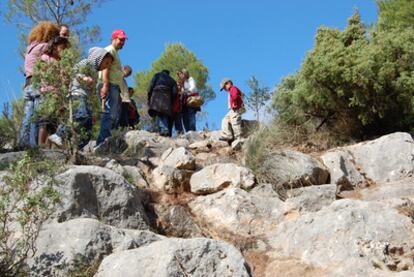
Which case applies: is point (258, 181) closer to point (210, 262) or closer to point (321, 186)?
point (321, 186)

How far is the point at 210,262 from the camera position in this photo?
4.16 metres

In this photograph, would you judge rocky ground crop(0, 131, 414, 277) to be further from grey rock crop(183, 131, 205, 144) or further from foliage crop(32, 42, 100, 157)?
grey rock crop(183, 131, 205, 144)

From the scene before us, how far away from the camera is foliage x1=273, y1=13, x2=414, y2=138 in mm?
8391

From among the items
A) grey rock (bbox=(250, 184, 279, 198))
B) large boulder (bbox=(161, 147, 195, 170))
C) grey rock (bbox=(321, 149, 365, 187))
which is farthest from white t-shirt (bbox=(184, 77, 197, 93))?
grey rock (bbox=(250, 184, 279, 198))

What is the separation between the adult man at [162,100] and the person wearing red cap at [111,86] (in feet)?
6.03

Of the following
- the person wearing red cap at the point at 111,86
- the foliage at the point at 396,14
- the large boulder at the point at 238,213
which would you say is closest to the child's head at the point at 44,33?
the person wearing red cap at the point at 111,86

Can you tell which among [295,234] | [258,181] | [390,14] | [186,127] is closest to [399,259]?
[295,234]

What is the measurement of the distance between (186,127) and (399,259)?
6990 mm

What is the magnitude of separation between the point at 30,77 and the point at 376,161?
14.1ft

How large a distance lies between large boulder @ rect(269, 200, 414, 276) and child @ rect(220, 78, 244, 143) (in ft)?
13.3

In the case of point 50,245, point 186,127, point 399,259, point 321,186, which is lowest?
point 399,259

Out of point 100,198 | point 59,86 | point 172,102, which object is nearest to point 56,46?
point 59,86

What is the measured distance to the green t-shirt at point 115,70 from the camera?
8164 mm

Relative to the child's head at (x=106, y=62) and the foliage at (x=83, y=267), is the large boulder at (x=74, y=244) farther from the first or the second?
the child's head at (x=106, y=62)
